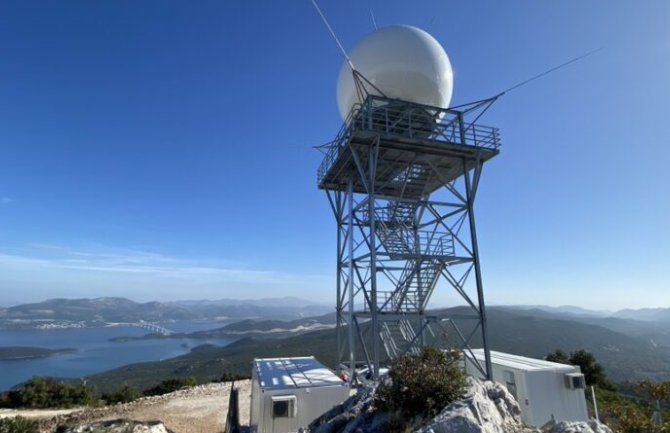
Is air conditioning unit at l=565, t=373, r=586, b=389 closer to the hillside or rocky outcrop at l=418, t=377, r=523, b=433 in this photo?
rocky outcrop at l=418, t=377, r=523, b=433

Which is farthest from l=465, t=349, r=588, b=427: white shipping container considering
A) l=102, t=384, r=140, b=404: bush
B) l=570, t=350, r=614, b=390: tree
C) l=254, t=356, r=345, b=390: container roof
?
l=102, t=384, r=140, b=404: bush

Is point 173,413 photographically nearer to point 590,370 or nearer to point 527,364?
point 527,364

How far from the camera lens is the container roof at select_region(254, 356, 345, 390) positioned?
1226cm

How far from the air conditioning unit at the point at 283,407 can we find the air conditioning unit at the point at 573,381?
12.2 m

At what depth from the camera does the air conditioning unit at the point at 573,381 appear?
50.1ft

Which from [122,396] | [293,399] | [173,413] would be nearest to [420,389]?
[293,399]

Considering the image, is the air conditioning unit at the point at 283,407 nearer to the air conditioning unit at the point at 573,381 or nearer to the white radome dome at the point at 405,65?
the air conditioning unit at the point at 573,381

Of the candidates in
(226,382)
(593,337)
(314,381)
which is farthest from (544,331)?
(314,381)

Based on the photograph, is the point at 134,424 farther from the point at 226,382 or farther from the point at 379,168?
the point at 379,168

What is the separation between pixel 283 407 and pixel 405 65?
46.7 ft

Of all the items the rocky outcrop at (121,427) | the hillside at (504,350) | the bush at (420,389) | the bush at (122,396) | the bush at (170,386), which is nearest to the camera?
the bush at (420,389)

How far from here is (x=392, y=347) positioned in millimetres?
15727

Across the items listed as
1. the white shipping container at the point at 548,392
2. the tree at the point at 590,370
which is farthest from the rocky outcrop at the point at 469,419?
the tree at the point at 590,370

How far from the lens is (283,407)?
36.7 feet
